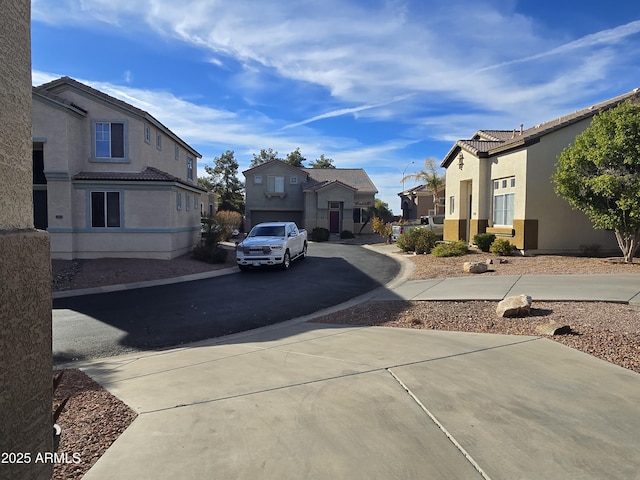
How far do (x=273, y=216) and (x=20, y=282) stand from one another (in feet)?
125

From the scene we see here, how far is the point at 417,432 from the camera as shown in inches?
146

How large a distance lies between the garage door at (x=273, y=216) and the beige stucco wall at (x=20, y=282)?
37301 mm

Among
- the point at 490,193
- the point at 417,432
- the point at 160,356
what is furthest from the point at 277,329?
the point at 490,193

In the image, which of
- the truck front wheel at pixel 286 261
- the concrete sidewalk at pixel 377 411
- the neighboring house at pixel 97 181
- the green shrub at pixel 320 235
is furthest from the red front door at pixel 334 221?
the concrete sidewalk at pixel 377 411

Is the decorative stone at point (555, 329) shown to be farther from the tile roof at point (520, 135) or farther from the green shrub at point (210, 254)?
the green shrub at point (210, 254)

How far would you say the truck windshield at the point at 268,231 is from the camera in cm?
1852

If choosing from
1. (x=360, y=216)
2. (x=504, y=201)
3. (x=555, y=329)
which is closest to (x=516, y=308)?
(x=555, y=329)

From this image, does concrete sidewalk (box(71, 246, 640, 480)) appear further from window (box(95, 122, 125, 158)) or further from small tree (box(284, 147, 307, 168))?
small tree (box(284, 147, 307, 168))

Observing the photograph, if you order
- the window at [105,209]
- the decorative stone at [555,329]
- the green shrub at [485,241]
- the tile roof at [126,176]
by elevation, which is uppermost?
the tile roof at [126,176]

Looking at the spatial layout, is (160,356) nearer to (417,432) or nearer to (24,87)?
(417,432)

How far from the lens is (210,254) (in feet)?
63.8

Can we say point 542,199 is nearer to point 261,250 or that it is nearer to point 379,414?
point 261,250

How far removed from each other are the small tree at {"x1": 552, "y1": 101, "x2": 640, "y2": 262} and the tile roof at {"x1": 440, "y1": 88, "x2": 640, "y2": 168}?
192 centimetres

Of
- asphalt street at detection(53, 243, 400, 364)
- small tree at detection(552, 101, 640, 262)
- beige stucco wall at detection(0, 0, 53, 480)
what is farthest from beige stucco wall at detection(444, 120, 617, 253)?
beige stucco wall at detection(0, 0, 53, 480)
